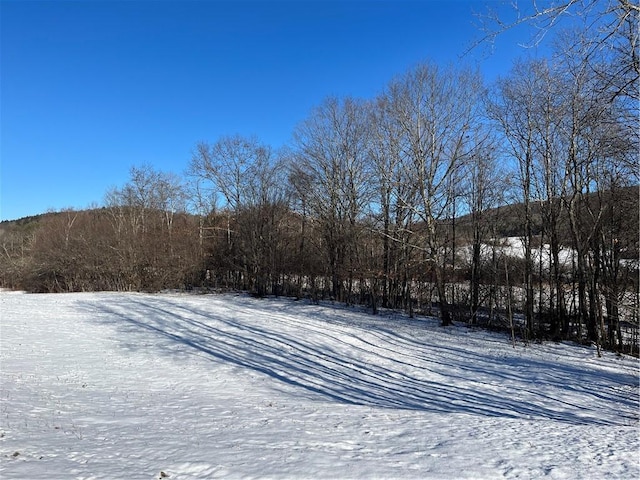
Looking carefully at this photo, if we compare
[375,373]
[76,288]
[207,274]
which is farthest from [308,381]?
[76,288]

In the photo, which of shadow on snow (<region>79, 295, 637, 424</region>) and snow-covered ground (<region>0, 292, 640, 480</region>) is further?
shadow on snow (<region>79, 295, 637, 424</region>)

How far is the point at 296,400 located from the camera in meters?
9.31

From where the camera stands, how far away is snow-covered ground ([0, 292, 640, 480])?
4887 mm

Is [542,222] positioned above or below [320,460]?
above

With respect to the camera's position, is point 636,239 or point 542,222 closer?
point 636,239

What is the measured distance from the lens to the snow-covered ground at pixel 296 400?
489 cm

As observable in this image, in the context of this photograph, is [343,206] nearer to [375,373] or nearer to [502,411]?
[375,373]

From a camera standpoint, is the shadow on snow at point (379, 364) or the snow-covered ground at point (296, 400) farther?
the shadow on snow at point (379, 364)

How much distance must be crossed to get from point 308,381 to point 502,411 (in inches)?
196

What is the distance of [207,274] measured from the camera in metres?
37.1

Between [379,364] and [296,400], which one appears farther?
[379,364]

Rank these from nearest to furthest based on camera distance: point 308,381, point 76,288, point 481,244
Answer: point 308,381 → point 481,244 → point 76,288

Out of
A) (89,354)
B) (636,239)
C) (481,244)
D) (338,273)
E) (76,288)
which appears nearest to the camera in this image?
(89,354)

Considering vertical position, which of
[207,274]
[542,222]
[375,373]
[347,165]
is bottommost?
[375,373]
